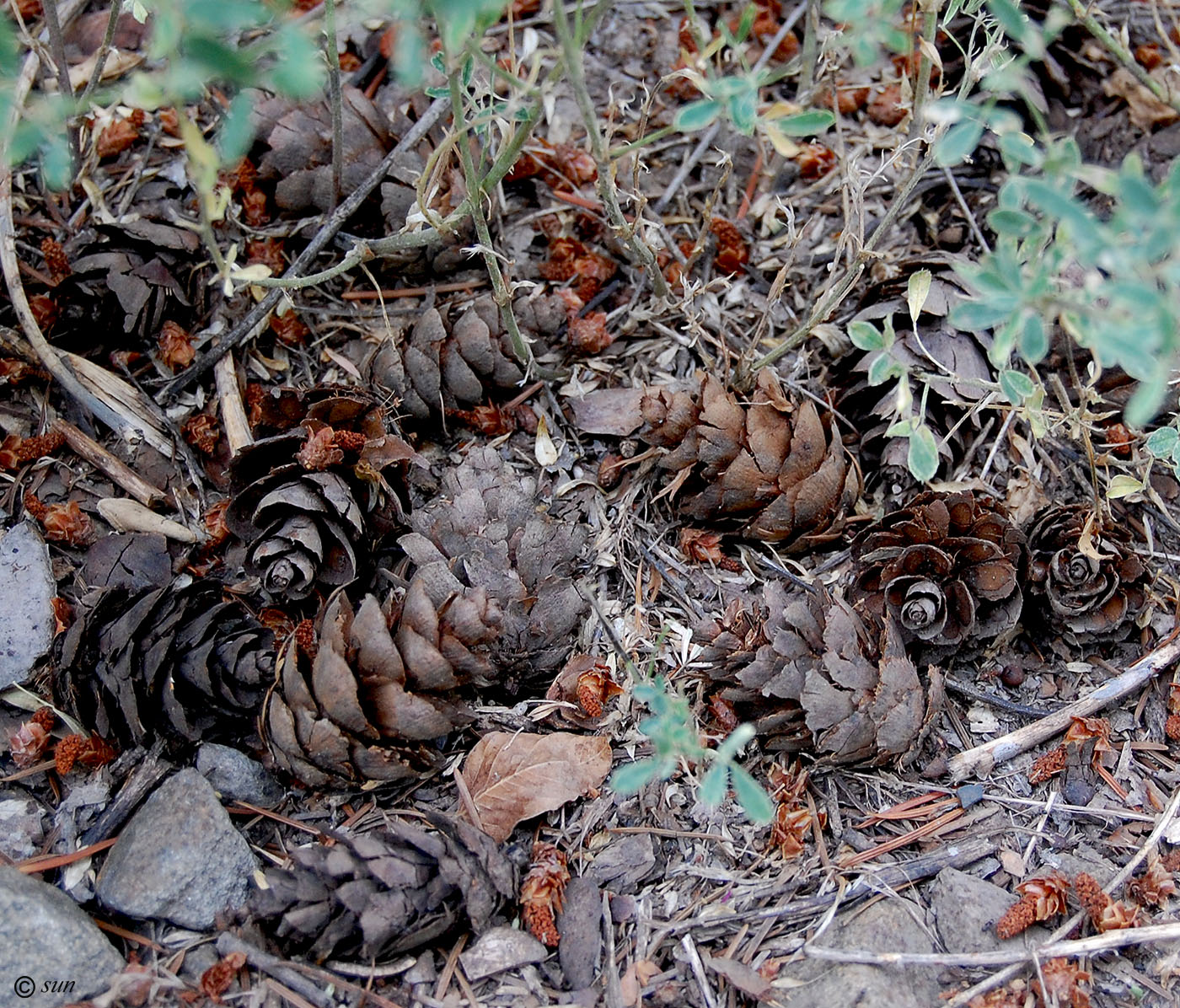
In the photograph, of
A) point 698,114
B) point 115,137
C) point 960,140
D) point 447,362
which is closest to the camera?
point 960,140

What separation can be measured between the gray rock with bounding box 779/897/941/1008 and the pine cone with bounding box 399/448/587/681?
63cm

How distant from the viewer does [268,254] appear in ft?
6.85

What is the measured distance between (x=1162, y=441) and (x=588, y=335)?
1.08 m

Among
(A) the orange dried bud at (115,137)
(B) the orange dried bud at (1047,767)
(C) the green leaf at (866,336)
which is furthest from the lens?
(A) the orange dried bud at (115,137)

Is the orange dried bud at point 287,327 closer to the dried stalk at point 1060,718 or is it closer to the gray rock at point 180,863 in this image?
the gray rock at point 180,863

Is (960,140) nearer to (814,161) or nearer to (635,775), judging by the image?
(635,775)

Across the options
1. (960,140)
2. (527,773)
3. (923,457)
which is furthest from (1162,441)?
(527,773)

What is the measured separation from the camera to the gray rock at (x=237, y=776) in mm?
1613

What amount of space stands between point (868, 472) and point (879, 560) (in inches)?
10.0

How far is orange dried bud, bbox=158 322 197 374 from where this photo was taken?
202cm

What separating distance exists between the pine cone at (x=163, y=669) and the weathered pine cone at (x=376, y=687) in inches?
3.9

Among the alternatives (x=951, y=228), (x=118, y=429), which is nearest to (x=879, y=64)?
(x=951, y=228)

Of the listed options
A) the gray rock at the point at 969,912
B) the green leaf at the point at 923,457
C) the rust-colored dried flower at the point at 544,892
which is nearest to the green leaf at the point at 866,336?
the green leaf at the point at 923,457

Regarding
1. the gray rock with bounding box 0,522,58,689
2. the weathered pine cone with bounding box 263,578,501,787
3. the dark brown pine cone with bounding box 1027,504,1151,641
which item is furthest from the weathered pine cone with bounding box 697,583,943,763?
the gray rock with bounding box 0,522,58,689
